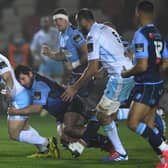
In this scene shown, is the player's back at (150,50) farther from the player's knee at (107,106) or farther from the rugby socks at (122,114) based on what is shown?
the rugby socks at (122,114)

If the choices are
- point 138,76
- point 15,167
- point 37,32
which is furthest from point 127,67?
point 37,32

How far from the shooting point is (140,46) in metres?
9.18

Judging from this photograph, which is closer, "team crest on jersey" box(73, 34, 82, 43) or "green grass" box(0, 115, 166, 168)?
"green grass" box(0, 115, 166, 168)

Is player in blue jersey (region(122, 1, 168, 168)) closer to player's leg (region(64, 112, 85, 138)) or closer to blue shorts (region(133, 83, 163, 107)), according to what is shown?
blue shorts (region(133, 83, 163, 107))

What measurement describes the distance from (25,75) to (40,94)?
0.32m

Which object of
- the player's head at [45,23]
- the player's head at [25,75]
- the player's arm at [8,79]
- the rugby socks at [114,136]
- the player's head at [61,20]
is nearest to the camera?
the rugby socks at [114,136]

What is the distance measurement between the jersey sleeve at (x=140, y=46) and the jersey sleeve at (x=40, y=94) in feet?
5.19

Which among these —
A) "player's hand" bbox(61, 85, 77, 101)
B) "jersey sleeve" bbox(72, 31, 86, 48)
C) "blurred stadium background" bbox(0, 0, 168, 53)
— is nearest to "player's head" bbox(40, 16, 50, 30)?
"blurred stadium background" bbox(0, 0, 168, 53)

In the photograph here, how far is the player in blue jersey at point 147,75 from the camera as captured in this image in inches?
360

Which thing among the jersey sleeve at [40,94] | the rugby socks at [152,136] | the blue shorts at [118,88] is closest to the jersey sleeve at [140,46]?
the rugby socks at [152,136]

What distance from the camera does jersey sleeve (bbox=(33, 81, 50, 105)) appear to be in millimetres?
10297

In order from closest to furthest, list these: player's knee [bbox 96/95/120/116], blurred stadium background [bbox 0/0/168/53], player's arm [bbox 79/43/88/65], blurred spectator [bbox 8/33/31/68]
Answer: player's knee [bbox 96/95/120/116], player's arm [bbox 79/43/88/65], blurred spectator [bbox 8/33/31/68], blurred stadium background [bbox 0/0/168/53]

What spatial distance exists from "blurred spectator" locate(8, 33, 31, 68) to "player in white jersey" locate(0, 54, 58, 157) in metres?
7.97

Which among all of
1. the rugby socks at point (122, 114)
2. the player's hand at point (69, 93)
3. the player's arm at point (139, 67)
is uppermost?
the player's arm at point (139, 67)
